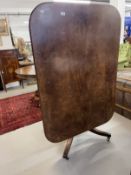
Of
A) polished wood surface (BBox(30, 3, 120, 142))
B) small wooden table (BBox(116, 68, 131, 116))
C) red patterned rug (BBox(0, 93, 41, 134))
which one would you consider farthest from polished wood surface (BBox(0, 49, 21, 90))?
polished wood surface (BBox(30, 3, 120, 142))

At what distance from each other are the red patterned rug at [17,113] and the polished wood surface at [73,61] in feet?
3.95

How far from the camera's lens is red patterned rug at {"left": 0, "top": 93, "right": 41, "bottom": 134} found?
245 centimetres

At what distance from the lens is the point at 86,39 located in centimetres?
132

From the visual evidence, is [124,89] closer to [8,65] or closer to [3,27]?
[8,65]

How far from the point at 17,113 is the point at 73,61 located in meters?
1.88

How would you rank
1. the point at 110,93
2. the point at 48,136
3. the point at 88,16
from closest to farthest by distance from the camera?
1. the point at 88,16
2. the point at 48,136
3. the point at 110,93

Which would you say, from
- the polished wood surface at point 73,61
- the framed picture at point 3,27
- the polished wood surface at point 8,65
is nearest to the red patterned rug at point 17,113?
the polished wood surface at point 8,65

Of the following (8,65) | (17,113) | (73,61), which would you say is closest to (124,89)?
(73,61)

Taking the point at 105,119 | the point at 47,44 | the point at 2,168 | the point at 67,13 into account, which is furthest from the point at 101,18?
the point at 2,168

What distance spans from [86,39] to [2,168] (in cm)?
142

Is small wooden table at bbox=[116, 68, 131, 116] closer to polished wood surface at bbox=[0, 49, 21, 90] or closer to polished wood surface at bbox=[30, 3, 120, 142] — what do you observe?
polished wood surface at bbox=[30, 3, 120, 142]

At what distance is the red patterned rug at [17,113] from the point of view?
245 cm

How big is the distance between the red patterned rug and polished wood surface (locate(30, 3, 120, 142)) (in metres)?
1.20

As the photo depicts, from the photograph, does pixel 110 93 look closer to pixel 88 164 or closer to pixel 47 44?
pixel 88 164
